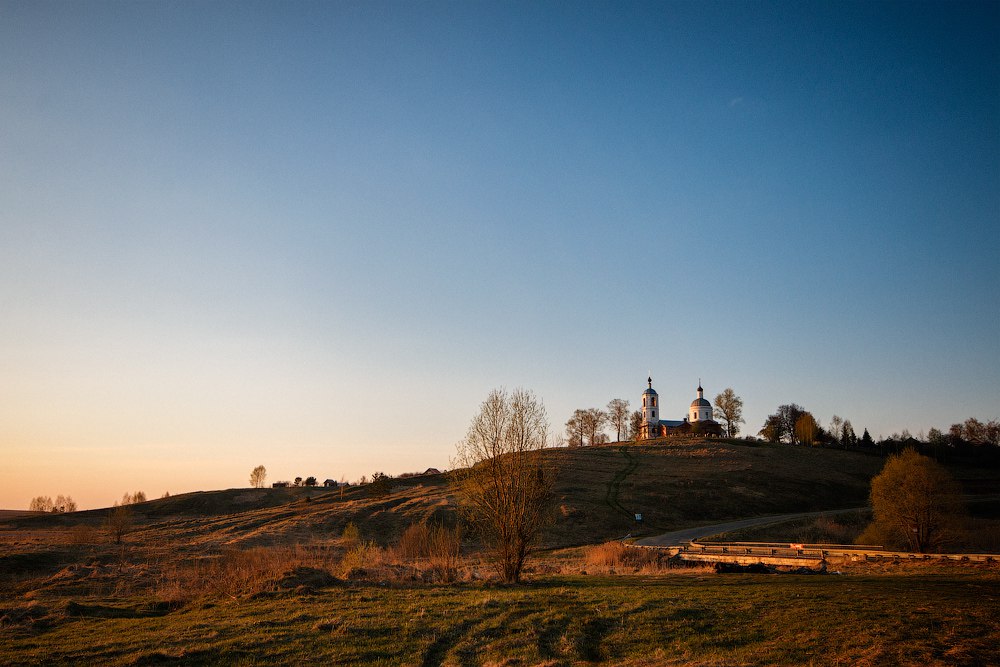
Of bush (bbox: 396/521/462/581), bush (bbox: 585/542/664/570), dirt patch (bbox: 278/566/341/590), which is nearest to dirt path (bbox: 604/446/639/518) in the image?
bush (bbox: 585/542/664/570)

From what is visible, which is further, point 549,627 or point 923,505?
point 923,505

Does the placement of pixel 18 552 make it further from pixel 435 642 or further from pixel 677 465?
pixel 677 465

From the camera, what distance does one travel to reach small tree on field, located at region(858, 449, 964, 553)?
38.2 metres

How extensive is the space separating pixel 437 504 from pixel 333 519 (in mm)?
12592

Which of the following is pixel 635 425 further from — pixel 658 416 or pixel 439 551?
pixel 439 551

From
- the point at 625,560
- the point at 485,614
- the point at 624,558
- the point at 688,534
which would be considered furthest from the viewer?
the point at 688,534

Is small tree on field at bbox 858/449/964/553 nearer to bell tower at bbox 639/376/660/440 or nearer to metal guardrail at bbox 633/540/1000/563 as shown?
metal guardrail at bbox 633/540/1000/563

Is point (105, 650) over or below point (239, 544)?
over

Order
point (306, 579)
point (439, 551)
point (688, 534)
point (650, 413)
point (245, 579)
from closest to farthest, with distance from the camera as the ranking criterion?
point (306, 579) < point (245, 579) < point (439, 551) < point (688, 534) < point (650, 413)

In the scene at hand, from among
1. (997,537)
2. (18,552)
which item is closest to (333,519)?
(18,552)

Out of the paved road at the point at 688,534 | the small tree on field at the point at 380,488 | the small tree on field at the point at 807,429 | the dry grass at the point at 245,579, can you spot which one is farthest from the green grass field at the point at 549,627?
the small tree on field at the point at 807,429

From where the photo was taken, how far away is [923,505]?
3850 centimetres

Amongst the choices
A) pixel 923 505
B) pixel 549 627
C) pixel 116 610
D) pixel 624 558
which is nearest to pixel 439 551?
pixel 624 558

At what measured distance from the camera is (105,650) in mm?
15078
